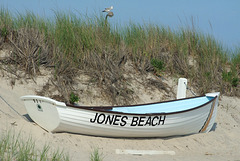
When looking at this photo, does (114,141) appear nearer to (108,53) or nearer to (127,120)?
(127,120)

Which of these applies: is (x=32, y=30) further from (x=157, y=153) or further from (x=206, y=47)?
(x=206, y=47)

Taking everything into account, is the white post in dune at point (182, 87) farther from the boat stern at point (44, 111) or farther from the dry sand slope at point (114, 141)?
the boat stern at point (44, 111)

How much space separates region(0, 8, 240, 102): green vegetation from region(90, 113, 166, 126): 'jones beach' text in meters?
2.32

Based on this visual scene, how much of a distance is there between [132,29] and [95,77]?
267 cm

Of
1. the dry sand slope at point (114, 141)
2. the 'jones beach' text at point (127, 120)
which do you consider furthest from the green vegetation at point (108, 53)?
the 'jones beach' text at point (127, 120)

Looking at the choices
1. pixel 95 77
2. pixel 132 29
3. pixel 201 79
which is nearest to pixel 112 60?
pixel 95 77

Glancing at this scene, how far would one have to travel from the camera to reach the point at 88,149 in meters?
7.59

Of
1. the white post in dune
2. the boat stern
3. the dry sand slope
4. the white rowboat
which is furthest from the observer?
the white post in dune

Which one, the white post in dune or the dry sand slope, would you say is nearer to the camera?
the dry sand slope

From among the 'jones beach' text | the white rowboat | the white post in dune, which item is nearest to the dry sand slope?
the white rowboat

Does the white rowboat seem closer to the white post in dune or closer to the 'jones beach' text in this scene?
the 'jones beach' text

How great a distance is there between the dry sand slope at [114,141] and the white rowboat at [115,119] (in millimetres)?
162

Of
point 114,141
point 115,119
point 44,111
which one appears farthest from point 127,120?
point 44,111

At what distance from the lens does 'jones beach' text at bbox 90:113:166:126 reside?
7.45 meters
